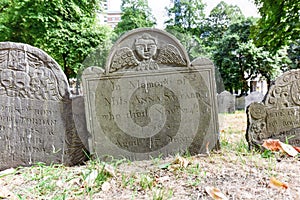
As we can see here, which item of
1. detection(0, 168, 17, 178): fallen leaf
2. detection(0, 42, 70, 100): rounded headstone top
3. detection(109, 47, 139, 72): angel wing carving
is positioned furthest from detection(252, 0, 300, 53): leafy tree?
detection(0, 168, 17, 178): fallen leaf

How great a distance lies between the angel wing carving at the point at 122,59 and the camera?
304cm

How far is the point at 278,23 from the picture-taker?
6918 mm

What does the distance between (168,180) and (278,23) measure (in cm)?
673

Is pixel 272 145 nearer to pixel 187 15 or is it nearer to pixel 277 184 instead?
pixel 277 184

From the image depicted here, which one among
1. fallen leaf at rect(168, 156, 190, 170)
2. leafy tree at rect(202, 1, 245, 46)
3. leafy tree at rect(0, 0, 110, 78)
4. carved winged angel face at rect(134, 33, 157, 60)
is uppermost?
leafy tree at rect(202, 1, 245, 46)

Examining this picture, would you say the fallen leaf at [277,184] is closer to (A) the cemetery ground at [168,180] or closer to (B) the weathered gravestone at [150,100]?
(A) the cemetery ground at [168,180]

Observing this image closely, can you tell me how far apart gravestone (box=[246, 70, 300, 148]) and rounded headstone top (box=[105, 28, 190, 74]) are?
135cm

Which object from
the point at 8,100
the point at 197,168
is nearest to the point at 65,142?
the point at 8,100

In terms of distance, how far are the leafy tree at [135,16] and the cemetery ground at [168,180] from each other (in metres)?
18.9

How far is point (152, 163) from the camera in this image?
114 inches

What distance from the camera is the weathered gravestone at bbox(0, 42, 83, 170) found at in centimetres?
296

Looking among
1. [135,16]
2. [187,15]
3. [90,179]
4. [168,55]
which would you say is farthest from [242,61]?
[90,179]

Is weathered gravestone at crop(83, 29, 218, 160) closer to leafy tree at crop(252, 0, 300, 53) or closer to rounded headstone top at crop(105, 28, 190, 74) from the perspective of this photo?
rounded headstone top at crop(105, 28, 190, 74)

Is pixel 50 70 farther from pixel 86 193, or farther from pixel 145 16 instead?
pixel 145 16
